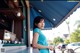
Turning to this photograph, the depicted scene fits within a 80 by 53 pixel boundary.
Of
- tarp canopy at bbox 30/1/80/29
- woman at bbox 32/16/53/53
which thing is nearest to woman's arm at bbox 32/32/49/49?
woman at bbox 32/16/53/53

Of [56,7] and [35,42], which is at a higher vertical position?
[56,7]

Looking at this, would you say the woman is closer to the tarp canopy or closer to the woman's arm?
the woman's arm

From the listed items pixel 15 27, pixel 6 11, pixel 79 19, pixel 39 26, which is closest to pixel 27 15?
pixel 15 27

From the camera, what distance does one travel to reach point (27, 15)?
A: 804 cm

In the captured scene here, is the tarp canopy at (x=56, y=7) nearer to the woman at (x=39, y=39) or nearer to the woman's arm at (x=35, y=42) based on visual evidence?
the woman at (x=39, y=39)

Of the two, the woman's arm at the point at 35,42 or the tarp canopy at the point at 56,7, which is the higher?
the tarp canopy at the point at 56,7

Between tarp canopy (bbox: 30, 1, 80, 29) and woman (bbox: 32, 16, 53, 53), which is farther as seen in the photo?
tarp canopy (bbox: 30, 1, 80, 29)

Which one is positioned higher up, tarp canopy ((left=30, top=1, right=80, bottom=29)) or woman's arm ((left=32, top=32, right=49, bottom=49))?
tarp canopy ((left=30, top=1, right=80, bottom=29))

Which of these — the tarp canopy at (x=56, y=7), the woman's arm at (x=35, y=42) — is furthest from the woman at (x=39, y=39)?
the tarp canopy at (x=56, y=7)

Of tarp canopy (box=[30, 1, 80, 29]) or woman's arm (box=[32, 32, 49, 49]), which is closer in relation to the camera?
woman's arm (box=[32, 32, 49, 49])

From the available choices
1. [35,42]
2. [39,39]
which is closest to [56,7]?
[39,39]

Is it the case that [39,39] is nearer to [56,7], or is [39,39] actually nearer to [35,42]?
[35,42]

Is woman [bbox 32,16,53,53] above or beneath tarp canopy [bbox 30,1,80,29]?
beneath

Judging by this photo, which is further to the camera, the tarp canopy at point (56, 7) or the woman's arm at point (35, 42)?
the tarp canopy at point (56, 7)
